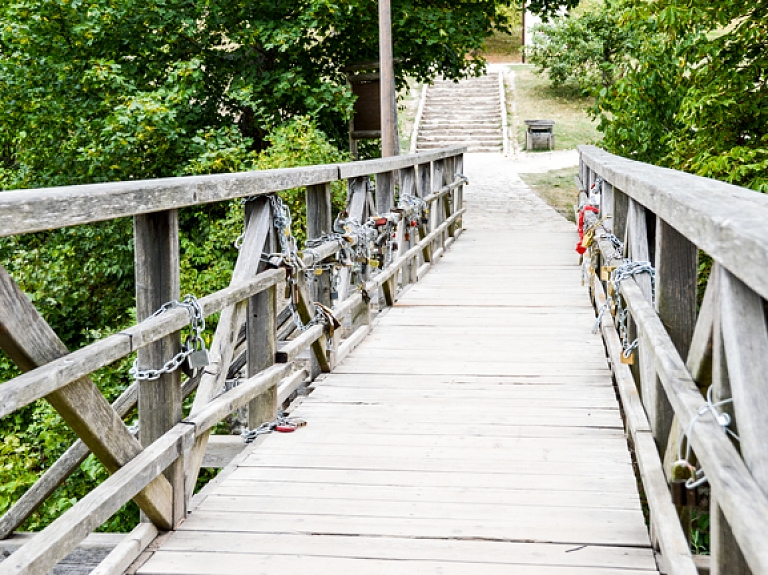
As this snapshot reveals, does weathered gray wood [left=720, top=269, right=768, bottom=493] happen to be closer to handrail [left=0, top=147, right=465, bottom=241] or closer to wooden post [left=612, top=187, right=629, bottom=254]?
handrail [left=0, top=147, right=465, bottom=241]

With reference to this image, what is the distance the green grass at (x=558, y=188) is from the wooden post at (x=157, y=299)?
38.7 ft

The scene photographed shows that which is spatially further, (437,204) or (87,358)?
(437,204)

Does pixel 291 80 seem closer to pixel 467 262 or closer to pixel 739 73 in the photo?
pixel 467 262

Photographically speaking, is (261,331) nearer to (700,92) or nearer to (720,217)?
(720,217)

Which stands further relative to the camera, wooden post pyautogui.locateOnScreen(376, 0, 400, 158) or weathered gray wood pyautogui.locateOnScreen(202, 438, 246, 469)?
wooden post pyautogui.locateOnScreen(376, 0, 400, 158)

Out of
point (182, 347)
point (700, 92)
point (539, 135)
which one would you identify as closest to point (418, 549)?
point (182, 347)

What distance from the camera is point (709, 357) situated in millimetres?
2084

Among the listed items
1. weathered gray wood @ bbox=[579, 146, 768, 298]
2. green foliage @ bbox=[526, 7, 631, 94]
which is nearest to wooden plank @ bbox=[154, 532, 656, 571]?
weathered gray wood @ bbox=[579, 146, 768, 298]

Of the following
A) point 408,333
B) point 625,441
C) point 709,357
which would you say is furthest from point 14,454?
point 709,357

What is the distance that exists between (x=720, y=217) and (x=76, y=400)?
150 centimetres

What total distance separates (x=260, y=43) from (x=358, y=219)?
941 centimetres

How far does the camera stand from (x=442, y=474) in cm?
338

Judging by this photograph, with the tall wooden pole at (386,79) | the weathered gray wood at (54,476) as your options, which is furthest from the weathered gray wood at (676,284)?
the tall wooden pole at (386,79)

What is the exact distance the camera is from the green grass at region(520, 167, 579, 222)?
1555 centimetres
